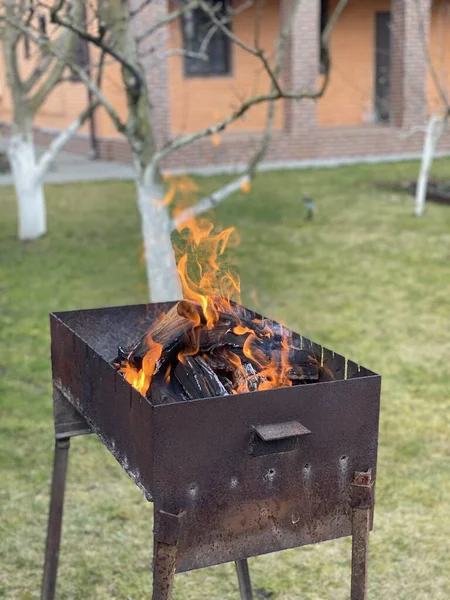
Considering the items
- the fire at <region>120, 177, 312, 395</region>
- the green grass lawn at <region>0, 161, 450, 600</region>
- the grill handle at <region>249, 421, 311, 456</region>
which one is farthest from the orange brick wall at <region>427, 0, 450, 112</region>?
the grill handle at <region>249, 421, 311, 456</region>

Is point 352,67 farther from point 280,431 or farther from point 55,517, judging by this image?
point 280,431

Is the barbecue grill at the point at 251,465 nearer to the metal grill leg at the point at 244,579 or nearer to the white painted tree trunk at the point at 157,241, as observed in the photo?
the metal grill leg at the point at 244,579

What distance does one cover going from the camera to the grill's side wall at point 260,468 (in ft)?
6.88

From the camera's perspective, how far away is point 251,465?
2180mm

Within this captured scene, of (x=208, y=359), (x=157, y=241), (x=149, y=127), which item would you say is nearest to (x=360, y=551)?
(x=208, y=359)

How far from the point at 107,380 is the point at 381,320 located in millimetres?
4874

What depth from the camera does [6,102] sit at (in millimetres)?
23016

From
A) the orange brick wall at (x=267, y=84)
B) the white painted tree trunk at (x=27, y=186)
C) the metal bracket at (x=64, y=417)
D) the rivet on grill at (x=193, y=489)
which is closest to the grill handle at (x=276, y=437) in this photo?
the rivet on grill at (x=193, y=489)

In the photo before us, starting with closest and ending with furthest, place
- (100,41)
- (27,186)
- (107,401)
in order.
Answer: (107,401) → (100,41) → (27,186)

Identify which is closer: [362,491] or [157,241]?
[362,491]

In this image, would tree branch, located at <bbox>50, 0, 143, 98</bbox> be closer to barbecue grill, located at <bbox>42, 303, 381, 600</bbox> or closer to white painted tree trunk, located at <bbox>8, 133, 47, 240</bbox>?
barbecue grill, located at <bbox>42, 303, 381, 600</bbox>

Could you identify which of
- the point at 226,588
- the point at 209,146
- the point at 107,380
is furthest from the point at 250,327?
the point at 209,146

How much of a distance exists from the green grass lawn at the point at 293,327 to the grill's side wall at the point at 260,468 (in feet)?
4.37

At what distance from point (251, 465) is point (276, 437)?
14 centimetres
